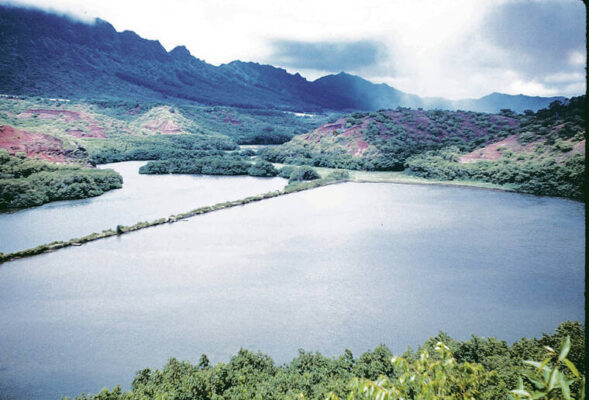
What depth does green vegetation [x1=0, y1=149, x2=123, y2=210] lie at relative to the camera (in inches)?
1568

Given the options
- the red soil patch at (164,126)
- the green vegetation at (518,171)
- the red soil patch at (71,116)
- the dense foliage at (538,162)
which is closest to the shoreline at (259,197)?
the green vegetation at (518,171)

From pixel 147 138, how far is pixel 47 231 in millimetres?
65409

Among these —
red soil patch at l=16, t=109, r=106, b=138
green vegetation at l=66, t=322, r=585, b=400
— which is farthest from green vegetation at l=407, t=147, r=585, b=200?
red soil patch at l=16, t=109, r=106, b=138

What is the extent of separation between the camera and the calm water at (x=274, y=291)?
16797 mm

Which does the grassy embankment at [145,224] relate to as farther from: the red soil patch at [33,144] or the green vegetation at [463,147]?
the red soil patch at [33,144]

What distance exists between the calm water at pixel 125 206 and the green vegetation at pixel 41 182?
134cm

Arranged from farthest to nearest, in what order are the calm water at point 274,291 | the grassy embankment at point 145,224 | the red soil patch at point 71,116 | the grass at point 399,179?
the red soil patch at point 71,116, the grass at point 399,179, the grassy embankment at point 145,224, the calm water at point 274,291

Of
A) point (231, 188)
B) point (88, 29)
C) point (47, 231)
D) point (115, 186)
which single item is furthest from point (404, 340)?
point (88, 29)

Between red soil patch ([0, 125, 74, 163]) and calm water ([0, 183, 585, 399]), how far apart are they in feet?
101

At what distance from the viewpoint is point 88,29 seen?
179 metres

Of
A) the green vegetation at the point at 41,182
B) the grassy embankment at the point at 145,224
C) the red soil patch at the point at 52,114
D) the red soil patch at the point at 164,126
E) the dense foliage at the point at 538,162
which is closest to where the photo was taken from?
the grassy embankment at the point at 145,224

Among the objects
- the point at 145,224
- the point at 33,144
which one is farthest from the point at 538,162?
the point at 33,144

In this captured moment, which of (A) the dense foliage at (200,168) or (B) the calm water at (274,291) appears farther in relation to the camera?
(A) the dense foliage at (200,168)

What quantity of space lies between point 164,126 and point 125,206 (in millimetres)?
75170
